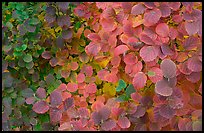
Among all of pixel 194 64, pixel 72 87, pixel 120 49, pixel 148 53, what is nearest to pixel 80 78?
pixel 72 87

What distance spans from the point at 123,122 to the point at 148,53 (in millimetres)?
247

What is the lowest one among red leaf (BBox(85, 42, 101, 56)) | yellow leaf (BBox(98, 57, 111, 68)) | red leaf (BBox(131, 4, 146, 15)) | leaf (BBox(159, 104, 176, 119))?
leaf (BBox(159, 104, 176, 119))

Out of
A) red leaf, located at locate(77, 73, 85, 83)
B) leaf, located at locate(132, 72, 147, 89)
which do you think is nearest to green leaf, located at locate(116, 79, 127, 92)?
leaf, located at locate(132, 72, 147, 89)

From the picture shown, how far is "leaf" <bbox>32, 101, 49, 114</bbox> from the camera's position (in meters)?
1.17

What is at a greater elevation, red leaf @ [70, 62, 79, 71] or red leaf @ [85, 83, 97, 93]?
red leaf @ [70, 62, 79, 71]

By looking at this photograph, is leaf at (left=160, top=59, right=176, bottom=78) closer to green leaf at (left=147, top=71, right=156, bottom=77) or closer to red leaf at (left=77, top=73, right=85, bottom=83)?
green leaf at (left=147, top=71, right=156, bottom=77)

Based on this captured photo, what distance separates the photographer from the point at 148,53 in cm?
104

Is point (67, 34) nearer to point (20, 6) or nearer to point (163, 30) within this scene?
point (20, 6)

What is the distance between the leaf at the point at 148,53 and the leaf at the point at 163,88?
83 millimetres

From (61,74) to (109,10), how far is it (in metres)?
0.38

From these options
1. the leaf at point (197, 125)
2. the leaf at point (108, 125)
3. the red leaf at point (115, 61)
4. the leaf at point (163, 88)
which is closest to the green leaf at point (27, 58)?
the red leaf at point (115, 61)

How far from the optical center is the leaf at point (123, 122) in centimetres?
106

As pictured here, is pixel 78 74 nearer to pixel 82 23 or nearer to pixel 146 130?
pixel 82 23

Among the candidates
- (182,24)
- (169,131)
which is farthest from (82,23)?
(169,131)
